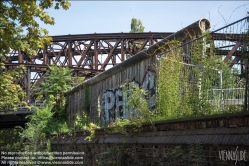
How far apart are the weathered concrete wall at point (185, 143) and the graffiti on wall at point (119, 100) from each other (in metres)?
1.21

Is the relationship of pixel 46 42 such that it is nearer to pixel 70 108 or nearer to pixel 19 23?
pixel 19 23

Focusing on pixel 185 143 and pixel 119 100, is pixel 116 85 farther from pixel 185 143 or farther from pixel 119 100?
pixel 185 143

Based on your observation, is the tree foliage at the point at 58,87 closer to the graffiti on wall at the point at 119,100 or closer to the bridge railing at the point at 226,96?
the graffiti on wall at the point at 119,100

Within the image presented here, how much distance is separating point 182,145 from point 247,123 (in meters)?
1.99

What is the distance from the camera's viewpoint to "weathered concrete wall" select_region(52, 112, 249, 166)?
6.38 meters

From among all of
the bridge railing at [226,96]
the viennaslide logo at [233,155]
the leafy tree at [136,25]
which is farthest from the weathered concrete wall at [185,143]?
the leafy tree at [136,25]

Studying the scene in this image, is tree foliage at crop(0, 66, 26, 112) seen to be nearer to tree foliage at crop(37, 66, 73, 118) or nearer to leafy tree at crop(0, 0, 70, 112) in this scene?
leafy tree at crop(0, 0, 70, 112)

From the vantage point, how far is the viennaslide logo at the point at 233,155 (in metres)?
6.16

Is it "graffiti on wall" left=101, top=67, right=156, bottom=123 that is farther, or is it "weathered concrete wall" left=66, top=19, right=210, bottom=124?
"graffiti on wall" left=101, top=67, right=156, bottom=123

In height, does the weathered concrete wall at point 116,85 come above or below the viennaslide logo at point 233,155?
above

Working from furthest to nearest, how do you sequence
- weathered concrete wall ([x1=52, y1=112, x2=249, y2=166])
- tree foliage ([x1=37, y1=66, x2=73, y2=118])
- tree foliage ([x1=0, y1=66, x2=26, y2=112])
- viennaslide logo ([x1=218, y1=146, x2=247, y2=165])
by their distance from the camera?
tree foliage ([x1=37, y1=66, x2=73, y2=118]) → tree foliage ([x1=0, y1=66, x2=26, y2=112]) → weathered concrete wall ([x1=52, y1=112, x2=249, y2=166]) → viennaslide logo ([x1=218, y1=146, x2=247, y2=165])

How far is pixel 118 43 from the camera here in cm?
6103

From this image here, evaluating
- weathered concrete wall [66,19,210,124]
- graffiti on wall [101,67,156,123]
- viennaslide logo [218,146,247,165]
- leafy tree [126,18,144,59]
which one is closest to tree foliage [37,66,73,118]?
weathered concrete wall [66,19,210,124]

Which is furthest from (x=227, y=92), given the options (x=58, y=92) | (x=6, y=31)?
(x=58, y=92)
